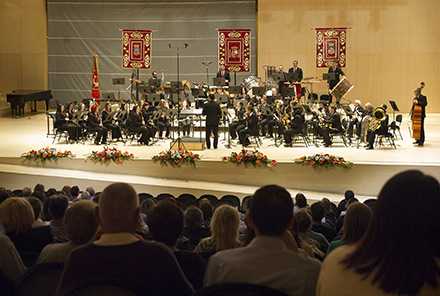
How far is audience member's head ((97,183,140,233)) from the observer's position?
9.91 ft

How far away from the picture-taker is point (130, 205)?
10.1 ft

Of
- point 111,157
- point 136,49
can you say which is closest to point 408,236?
point 111,157

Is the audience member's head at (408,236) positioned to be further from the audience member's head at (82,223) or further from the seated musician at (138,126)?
the seated musician at (138,126)

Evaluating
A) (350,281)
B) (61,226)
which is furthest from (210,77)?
(350,281)

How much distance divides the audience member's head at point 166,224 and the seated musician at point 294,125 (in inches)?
495

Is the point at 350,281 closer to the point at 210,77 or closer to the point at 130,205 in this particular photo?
the point at 130,205

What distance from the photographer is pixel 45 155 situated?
46.6 feet

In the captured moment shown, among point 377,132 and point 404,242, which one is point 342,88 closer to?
point 377,132

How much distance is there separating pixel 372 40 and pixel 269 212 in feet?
72.9

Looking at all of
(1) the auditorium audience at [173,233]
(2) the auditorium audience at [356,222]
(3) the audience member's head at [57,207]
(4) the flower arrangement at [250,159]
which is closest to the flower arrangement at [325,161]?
(4) the flower arrangement at [250,159]

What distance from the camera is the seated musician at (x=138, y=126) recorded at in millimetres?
16391

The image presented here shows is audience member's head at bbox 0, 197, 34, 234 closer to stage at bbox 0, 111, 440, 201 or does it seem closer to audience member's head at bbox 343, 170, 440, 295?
audience member's head at bbox 343, 170, 440, 295

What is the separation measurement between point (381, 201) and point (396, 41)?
22988 mm

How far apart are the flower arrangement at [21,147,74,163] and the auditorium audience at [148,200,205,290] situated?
11.2 meters
